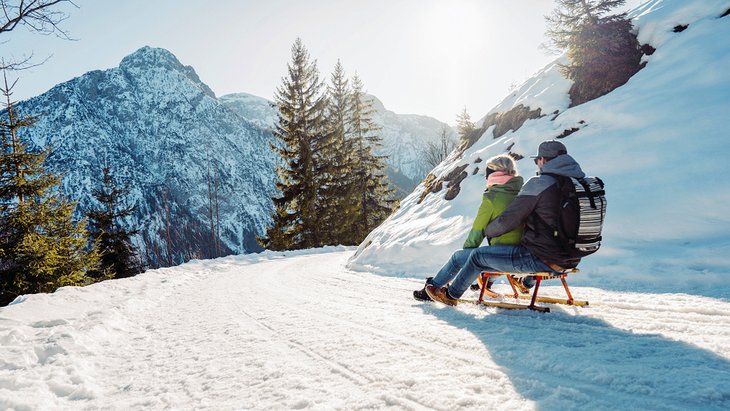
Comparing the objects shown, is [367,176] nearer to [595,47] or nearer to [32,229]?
[595,47]

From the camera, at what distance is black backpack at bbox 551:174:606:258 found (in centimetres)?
335

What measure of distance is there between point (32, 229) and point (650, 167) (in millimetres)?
20034

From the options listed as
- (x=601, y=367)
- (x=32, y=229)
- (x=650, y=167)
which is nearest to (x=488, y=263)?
(x=601, y=367)

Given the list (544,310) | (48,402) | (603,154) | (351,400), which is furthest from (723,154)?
(48,402)

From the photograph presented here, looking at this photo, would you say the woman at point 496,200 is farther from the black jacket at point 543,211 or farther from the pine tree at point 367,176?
the pine tree at point 367,176

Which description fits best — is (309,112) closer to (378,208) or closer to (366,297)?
(378,208)

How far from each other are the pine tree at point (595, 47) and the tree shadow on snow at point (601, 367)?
10.5 metres

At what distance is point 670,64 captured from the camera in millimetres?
9766

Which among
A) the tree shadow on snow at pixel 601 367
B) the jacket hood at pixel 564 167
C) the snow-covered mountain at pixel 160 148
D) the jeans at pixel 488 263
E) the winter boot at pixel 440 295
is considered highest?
the snow-covered mountain at pixel 160 148

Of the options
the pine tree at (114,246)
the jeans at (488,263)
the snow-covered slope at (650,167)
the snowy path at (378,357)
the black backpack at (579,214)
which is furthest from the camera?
the pine tree at (114,246)

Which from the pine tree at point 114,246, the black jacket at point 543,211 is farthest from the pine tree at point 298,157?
the black jacket at point 543,211

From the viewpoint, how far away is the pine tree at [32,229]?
12445 mm

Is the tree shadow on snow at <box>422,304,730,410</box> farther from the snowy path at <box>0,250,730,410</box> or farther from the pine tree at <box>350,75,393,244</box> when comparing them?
the pine tree at <box>350,75,393,244</box>

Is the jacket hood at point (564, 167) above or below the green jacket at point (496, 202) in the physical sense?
above
